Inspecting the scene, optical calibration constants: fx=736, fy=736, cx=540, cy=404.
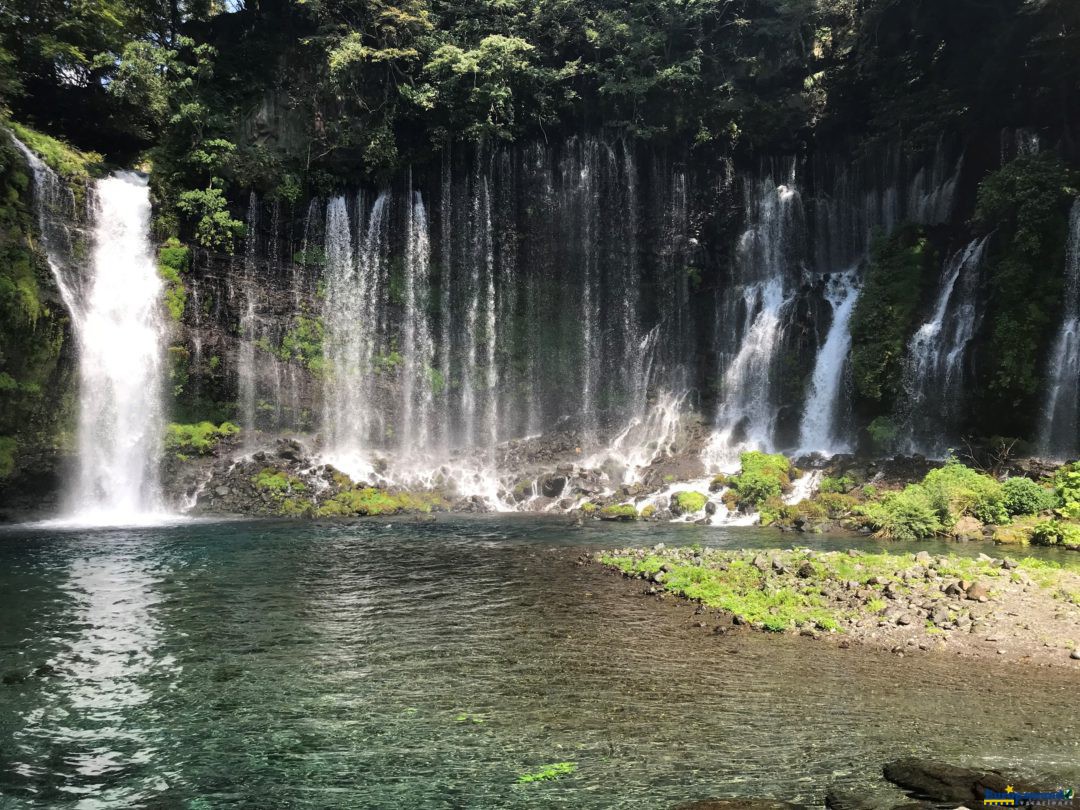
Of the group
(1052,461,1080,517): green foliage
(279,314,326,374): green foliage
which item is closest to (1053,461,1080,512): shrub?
(1052,461,1080,517): green foliage

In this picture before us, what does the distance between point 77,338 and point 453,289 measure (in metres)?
15.1

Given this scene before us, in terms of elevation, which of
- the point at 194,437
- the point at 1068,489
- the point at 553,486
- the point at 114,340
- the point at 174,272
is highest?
the point at 174,272

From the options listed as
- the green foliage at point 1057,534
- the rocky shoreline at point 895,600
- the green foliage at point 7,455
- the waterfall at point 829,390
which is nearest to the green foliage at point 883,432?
the waterfall at point 829,390

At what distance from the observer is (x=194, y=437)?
91.4 feet

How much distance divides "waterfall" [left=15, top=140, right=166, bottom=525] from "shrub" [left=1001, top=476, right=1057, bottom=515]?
24.9 metres

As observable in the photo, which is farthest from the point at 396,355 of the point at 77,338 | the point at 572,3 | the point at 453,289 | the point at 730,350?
the point at 572,3

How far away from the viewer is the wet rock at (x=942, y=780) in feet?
17.2

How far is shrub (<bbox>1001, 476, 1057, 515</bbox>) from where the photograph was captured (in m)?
17.8

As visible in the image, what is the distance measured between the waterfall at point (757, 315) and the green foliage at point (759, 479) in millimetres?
4582

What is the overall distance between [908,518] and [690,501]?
700cm

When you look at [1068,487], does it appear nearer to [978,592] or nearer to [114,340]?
[978,592]

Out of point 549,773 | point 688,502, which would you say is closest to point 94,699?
point 549,773

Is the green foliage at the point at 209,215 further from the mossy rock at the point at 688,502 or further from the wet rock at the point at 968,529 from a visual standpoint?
the wet rock at the point at 968,529

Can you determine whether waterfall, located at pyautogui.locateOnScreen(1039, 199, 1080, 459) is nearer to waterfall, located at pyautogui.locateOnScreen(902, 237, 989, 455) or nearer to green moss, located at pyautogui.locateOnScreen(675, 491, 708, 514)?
waterfall, located at pyautogui.locateOnScreen(902, 237, 989, 455)
